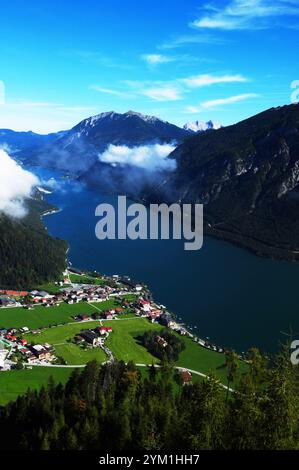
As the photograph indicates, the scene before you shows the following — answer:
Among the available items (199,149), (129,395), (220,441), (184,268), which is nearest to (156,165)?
(199,149)

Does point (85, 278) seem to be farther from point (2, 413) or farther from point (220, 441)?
point (220, 441)

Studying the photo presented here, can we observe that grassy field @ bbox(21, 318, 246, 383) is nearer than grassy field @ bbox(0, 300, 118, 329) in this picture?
Yes

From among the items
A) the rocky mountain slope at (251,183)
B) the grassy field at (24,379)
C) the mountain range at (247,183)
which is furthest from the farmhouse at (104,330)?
the mountain range at (247,183)

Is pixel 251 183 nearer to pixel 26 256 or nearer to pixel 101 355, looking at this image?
pixel 26 256

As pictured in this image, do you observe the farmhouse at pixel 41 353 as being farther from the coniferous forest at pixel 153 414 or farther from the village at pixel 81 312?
the coniferous forest at pixel 153 414

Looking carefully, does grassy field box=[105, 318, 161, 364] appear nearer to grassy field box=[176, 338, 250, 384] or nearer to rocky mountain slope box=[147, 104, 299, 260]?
grassy field box=[176, 338, 250, 384]

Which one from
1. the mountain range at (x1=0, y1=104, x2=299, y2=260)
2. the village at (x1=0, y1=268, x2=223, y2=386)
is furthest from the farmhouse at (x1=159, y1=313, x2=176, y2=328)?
the mountain range at (x1=0, y1=104, x2=299, y2=260)
